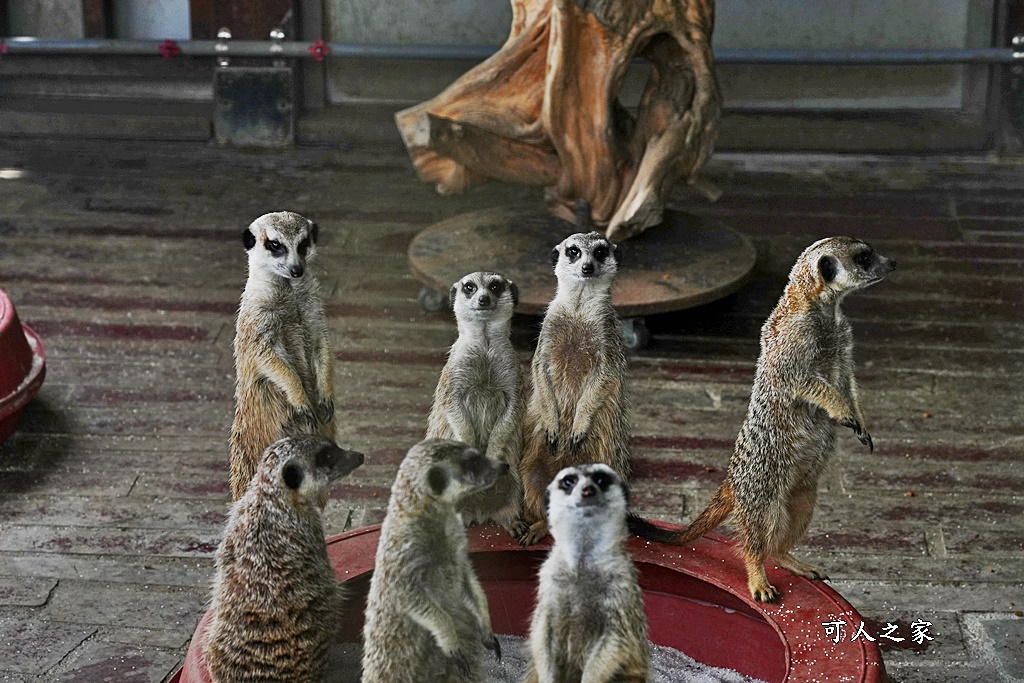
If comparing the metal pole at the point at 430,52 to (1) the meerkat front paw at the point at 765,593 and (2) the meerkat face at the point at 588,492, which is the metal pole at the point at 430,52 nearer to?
(1) the meerkat front paw at the point at 765,593

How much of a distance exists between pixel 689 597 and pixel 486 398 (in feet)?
2.11

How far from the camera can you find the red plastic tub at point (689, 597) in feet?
9.57

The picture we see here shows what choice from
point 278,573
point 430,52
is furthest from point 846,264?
point 430,52

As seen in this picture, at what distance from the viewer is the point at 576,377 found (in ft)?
10.8

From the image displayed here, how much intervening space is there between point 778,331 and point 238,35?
5.61 m

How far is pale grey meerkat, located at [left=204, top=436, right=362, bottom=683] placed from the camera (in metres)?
2.51

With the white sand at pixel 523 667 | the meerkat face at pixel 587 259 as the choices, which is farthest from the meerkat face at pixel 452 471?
the meerkat face at pixel 587 259

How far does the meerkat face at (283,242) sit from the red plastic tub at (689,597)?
2.06ft

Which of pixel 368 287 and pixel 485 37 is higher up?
pixel 485 37

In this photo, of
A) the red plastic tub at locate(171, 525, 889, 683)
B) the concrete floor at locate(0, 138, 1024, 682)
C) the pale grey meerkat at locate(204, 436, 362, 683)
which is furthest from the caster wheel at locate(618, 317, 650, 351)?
the pale grey meerkat at locate(204, 436, 362, 683)

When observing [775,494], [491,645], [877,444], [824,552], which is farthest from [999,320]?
[491,645]

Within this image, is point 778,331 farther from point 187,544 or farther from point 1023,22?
point 1023,22

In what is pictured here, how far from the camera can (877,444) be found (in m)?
4.79

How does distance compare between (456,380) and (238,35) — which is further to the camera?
(238,35)
